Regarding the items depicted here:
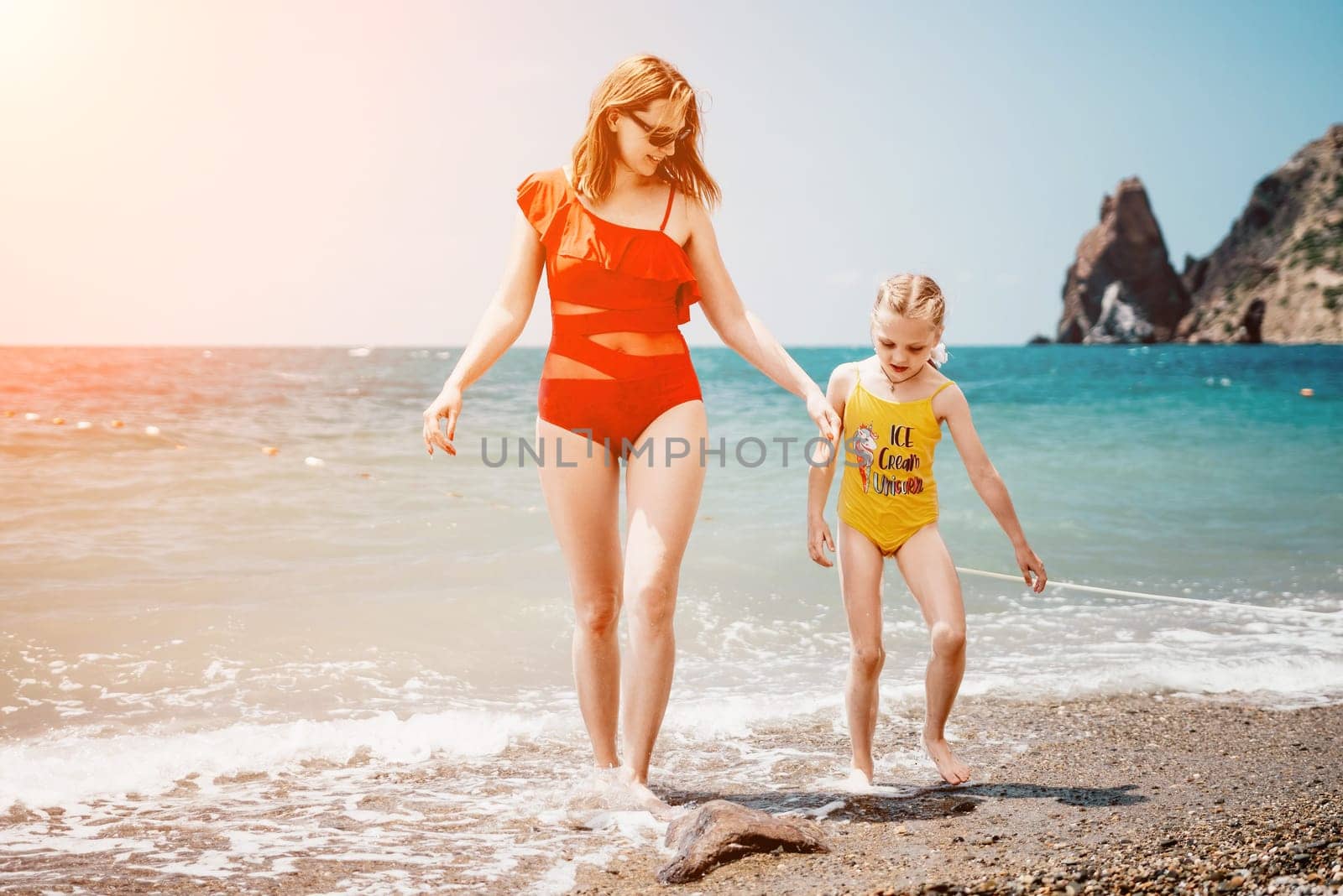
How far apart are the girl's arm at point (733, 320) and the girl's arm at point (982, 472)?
50cm

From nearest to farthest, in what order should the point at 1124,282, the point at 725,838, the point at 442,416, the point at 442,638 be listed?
1. the point at 725,838
2. the point at 442,416
3. the point at 442,638
4. the point at 1124,282

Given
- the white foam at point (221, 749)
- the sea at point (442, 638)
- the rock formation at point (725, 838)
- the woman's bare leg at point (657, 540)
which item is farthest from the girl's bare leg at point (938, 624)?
the white foam at point (221, 749)

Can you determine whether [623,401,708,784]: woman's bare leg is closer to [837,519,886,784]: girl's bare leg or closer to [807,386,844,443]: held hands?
[807,386,844,443]: held hands

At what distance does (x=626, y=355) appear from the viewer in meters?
3.10

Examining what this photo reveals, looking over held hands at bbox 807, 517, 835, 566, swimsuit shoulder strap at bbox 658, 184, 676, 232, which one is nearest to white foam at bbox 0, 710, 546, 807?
held hands at bbox 807, 517, 835, 566

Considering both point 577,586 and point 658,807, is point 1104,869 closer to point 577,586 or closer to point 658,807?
point 658,807

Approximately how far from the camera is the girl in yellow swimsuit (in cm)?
342

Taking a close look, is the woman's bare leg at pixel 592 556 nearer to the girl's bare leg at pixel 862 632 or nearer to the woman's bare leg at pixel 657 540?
the woman's bare leg at pixel 657 540

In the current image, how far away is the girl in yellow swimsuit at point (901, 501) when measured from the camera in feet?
11.2

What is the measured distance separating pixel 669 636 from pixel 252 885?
1.28 m

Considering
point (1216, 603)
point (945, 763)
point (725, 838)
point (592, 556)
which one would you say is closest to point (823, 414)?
point (592, 556)

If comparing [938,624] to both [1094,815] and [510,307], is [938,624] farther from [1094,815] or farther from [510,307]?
[510,307]

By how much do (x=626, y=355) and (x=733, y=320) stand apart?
1.41ft

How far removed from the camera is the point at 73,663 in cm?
521
